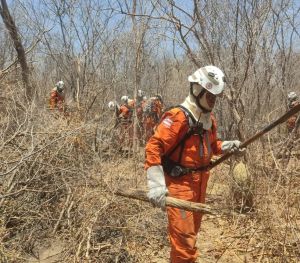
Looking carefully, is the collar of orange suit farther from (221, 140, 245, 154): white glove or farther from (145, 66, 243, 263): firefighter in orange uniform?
(221, 140, 245, 154): white glove

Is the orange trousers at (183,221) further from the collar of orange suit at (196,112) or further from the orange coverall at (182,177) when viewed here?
the collar of orange suit at (196,112)

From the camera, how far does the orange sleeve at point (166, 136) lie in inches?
Answer: 144

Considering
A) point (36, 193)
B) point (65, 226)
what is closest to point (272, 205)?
point (65, 226)

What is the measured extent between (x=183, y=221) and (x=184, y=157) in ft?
1.67

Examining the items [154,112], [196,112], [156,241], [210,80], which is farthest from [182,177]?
[154,112]

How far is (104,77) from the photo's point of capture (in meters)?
10.8

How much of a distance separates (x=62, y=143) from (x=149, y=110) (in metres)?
6.17

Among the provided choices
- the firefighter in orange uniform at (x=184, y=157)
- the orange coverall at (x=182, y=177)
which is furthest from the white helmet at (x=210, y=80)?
the orange coverall at (x=182, y=177)

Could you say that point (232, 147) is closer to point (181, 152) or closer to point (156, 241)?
point (181, 152)

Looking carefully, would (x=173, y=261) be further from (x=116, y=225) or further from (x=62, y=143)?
(x=62, y=143)

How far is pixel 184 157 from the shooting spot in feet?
12.4

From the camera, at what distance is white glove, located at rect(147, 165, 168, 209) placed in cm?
351

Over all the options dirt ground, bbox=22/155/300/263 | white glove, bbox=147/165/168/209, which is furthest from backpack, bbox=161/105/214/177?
dirt ground, bbox=22/155/300/263

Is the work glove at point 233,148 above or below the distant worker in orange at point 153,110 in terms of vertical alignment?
below
